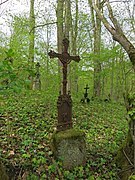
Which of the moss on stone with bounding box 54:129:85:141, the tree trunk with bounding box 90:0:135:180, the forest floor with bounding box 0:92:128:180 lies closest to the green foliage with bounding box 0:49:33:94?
the forest floor with bounding box 0:92:128:180

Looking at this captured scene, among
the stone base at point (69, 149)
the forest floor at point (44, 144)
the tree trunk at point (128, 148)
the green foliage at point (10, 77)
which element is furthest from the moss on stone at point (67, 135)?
the green foliage at point (10, 77)

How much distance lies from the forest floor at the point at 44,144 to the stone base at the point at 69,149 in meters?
0.12

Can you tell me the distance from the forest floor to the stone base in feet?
0.39

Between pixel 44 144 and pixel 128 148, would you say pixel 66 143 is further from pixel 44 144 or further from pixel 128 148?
pixel 128 148

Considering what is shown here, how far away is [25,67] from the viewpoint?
7.21ft

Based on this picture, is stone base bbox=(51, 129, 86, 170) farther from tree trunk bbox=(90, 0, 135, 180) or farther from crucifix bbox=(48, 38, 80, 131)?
tree trunk bbox=(90, 0, 135, 180)

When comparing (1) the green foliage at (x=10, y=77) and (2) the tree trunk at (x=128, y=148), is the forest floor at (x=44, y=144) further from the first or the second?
(1) the green foliage at (x=10, y=77)

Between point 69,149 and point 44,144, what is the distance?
626 mm

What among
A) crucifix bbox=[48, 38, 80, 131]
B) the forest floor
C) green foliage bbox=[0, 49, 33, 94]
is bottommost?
the forest floor

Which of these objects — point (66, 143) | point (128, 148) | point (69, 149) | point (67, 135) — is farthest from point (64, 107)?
point (128, 148)

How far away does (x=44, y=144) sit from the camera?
4.35 meters

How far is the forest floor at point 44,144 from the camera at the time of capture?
356cm

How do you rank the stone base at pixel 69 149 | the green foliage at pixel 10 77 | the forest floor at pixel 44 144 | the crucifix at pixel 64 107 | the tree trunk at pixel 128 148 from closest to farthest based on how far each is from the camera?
the green foliage at pixel 10 77 < the tree trunk at pixel 128 148 < the forest floor at pixel 44 144 < the stone base at pixel 69 149 < the crucifix at pixel 64 107

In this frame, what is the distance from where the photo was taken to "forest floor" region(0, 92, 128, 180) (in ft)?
11.7
